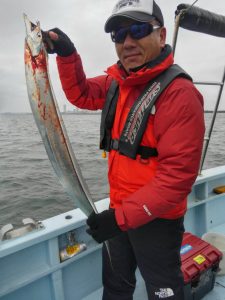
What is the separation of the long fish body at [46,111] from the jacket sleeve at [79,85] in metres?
0.50

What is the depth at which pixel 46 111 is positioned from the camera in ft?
5.96

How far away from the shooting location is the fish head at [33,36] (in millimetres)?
1790

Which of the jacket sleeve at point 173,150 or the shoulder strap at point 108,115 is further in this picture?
the shoulder strap at point 108,115

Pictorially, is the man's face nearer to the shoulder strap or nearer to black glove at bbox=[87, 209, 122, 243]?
the shoulder strap

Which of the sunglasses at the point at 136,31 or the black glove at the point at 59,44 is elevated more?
the sunglasses at the point at 136,31

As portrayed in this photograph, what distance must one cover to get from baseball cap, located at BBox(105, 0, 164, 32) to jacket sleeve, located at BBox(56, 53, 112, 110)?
0.40 m

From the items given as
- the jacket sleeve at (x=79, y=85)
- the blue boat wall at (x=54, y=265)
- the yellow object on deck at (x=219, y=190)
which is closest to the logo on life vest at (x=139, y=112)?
the jacket sleeve at (x=79, y=85)

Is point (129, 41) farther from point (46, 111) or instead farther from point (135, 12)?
point (46, 111)

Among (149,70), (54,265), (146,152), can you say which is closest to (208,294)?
(54,265)

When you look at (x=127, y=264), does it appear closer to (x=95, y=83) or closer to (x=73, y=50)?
(x=95, y=83)

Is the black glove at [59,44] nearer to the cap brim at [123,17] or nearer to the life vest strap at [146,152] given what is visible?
the cap brim at [123,17]

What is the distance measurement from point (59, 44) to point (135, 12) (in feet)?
1.84

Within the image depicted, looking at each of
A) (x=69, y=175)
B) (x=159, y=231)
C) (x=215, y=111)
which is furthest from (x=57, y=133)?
(x=215, y=111)

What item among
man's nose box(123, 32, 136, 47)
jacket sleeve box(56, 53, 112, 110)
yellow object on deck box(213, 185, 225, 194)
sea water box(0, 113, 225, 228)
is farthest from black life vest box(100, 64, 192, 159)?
sea water box(0, 113, 225, 228)
